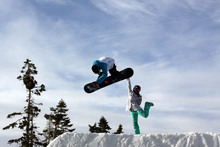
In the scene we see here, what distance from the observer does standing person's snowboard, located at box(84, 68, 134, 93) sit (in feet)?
29.3

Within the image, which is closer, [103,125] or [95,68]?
[95,68]

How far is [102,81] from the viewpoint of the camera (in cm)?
868

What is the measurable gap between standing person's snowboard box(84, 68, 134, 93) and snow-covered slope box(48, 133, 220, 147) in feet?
6.46

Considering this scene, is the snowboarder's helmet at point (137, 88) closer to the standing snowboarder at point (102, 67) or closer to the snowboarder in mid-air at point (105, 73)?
the snowboarder in mid-air at point (105, 73)

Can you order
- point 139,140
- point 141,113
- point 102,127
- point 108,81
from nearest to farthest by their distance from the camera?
point 139,140 < point 141,113 < point 108,81 < point 102,127

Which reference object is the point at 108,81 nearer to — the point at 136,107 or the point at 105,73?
the point at 105,73

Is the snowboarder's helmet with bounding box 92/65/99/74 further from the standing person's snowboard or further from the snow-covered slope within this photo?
the snow-covered slope

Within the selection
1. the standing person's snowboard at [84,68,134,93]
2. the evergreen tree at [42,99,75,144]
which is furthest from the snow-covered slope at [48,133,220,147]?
the evergreen tree at [42,99,75,144]

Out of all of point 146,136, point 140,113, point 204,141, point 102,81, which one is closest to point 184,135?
point 204,141

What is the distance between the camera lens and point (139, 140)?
6.97 metres

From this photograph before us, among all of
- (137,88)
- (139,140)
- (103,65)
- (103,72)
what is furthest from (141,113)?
(103,65)

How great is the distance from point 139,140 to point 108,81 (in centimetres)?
272

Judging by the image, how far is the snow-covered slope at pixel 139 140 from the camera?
679 centimetres

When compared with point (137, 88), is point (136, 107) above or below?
below
